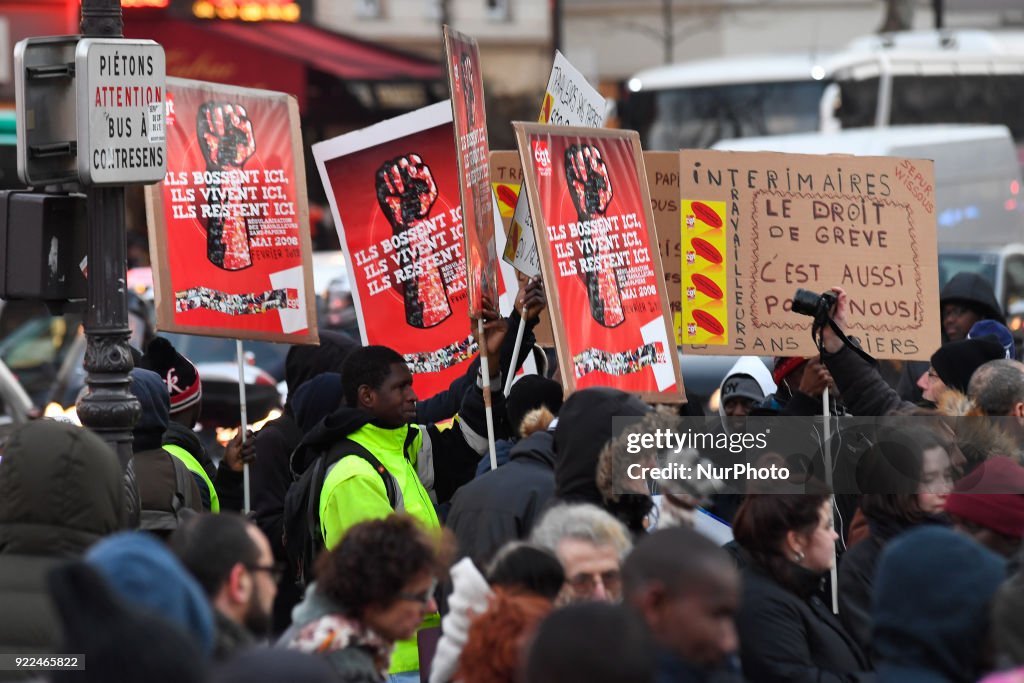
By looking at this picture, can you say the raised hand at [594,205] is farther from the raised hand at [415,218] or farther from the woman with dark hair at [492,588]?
the woman with dark hair at [492,588]

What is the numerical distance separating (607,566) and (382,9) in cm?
3774

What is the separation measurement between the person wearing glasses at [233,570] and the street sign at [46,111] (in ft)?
8.70

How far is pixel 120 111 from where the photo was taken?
6.20 metres

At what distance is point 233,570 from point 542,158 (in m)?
2.67

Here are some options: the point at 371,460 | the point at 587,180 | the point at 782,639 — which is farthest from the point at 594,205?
the point at 782,639

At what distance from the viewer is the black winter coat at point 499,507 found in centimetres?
526

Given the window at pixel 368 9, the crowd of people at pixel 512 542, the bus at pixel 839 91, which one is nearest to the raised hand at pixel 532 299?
the crowd of people at pixel 512 542

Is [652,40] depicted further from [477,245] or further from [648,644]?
[648,644]

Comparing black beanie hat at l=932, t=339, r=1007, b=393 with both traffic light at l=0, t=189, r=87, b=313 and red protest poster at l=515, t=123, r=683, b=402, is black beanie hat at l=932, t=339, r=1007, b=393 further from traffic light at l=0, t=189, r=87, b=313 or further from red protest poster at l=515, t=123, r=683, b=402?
traffic light at l=0, t=189, r=87, b=313

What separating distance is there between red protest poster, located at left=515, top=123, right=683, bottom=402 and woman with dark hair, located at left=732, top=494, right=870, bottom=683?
3.98ft

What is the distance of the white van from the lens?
62.1 feet

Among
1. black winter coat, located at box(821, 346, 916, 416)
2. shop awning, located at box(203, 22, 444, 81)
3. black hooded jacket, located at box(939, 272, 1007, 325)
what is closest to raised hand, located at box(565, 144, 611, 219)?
black winter coat, located at box(821, 346, 916, 416)

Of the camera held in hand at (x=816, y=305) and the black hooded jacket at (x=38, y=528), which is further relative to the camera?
the camera held in hand at (x=816, y=305)

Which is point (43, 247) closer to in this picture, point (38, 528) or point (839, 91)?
point (38, 528)
